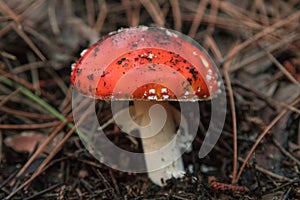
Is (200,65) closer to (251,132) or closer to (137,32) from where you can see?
(137,32)

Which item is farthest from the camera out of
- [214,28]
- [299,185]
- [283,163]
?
[214,28]

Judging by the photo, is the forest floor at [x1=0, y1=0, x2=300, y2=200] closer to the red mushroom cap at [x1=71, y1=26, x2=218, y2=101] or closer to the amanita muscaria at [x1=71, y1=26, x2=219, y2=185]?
the amanita muscaria at [x1=71, y1=26, x2=219, y2=185]

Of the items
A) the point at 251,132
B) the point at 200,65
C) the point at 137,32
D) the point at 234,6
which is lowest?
the point at 251,132

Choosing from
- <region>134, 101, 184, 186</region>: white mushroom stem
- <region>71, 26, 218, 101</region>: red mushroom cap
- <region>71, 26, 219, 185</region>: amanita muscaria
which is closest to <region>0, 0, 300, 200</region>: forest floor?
<region>134, 101, 184, 186</region>: white mushroom stem

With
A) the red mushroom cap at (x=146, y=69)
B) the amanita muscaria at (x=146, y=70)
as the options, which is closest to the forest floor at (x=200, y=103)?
the amanita muscaria at (x=146, y=70)

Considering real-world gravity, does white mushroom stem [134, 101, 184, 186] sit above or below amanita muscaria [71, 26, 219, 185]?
below

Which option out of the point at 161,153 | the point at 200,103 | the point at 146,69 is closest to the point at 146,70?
the point at 146,69

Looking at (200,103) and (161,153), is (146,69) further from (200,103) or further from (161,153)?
(200,103)

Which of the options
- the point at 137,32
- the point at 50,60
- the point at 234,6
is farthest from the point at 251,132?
the point at 50,60
